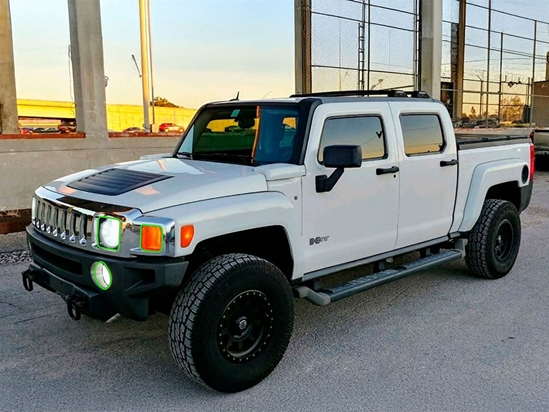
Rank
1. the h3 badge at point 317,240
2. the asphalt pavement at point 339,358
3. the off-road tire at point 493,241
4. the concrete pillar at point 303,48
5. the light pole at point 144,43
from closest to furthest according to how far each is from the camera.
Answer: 1. the asphalt pavement at point 339,358
2. the h3 badge at point 317,240
3. the off-road tire at point 493,241
4. the concrete pillar at point 303,48
5. the light pole at point 144,43

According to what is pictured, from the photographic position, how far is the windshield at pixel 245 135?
13.5 ft

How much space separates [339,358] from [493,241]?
103 inches

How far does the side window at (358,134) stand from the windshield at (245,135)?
28 centimetres

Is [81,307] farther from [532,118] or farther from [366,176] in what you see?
[532,118]

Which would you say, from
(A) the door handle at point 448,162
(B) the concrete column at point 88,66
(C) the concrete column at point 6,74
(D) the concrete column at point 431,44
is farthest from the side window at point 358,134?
(D) the concrete column at point 431,44

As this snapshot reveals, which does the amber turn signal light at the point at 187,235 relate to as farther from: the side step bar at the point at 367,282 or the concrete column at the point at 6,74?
the concrete column at the point at 6,74

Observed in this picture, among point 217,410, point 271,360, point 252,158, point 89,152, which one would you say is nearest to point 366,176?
point 252,158

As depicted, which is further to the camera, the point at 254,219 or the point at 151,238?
the point at 254,219

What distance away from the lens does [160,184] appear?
359 cm

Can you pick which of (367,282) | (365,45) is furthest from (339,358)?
(365,45)

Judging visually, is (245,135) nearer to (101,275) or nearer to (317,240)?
(317,240)

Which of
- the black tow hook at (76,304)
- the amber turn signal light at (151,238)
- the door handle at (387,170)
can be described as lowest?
the black tow hook at (76,304)

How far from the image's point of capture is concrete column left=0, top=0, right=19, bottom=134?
14875 millimetres

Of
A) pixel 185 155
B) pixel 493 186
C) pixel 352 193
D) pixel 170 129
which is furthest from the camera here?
pixel 170 129
